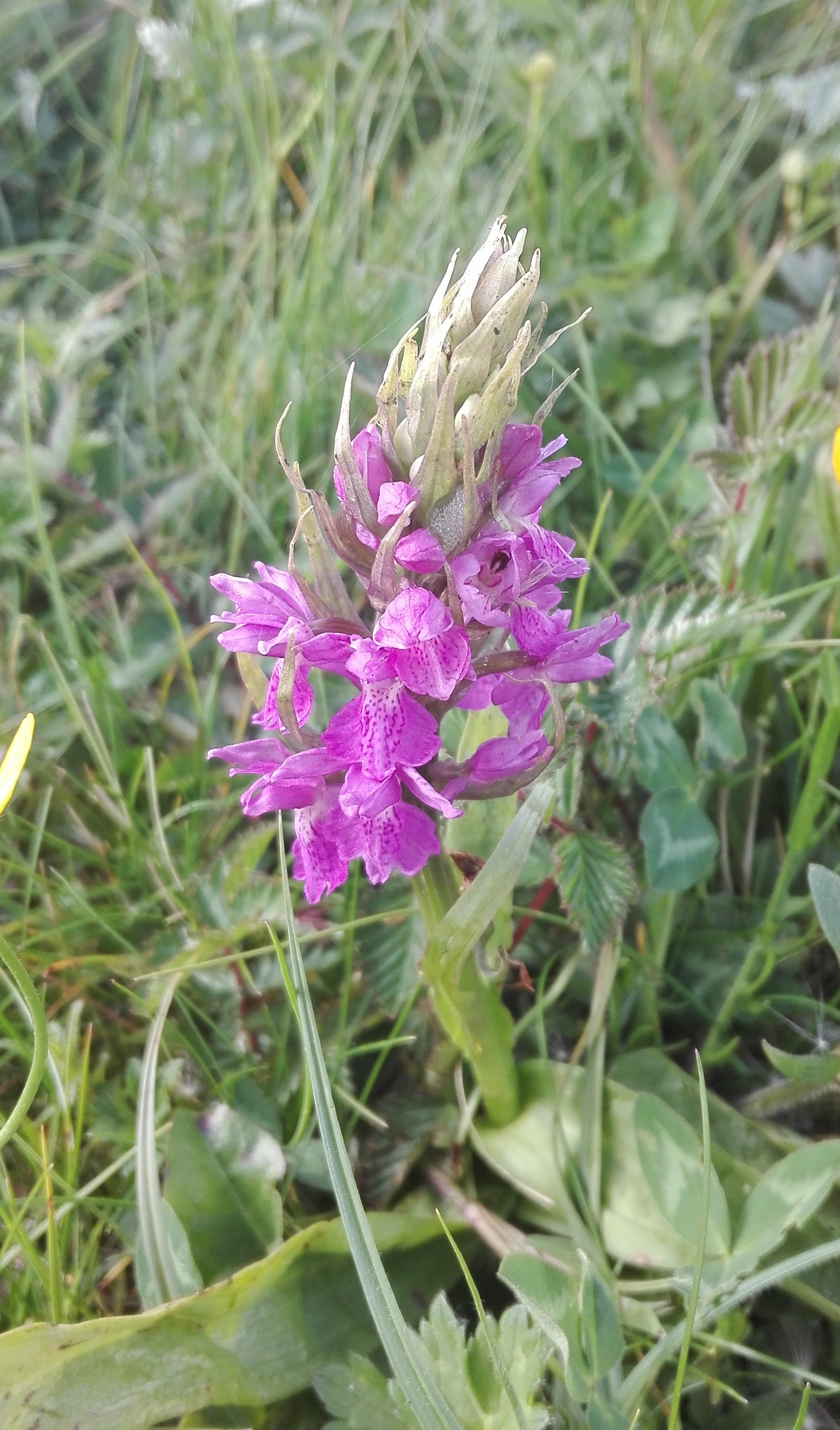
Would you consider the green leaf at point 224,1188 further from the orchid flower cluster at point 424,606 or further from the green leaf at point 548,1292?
the orchid flower cluster at point 424,606

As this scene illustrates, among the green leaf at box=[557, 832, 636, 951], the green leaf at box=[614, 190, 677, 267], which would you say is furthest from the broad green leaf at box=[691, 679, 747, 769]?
the green leaf at box=[614, 190, 677, 267]

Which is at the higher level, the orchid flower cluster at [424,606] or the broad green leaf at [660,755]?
the orchid flower cluster at [424,606]

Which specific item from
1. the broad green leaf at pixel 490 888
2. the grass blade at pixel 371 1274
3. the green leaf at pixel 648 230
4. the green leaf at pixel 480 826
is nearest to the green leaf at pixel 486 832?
the green leaf at pixel 480 826

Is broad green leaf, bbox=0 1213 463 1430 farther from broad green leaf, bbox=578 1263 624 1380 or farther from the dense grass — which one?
broad green leaf, bbox=578 1263 624 1380

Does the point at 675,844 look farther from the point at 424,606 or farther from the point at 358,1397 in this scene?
the point at 358,1397

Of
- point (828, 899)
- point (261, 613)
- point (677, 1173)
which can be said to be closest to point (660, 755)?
point (828, 899)

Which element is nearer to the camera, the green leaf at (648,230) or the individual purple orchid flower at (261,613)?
the individual purple orchid flower at (261,613)
